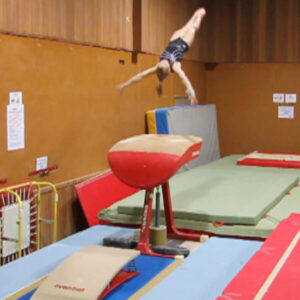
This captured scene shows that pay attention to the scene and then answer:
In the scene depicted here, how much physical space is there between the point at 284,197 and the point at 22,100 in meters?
2.50

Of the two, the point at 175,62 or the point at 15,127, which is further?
the point at 15,127

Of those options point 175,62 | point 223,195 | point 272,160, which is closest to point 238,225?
point 223,195

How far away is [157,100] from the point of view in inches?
250

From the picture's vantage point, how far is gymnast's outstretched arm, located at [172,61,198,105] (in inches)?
140

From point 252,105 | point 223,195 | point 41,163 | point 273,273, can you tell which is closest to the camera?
point 273,273

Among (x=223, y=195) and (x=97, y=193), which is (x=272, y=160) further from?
(x=97, y=193)

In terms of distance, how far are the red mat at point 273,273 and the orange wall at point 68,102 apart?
2.06 metres

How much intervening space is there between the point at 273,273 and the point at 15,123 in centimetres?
232

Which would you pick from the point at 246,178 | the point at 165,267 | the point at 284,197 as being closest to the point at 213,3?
the point at 246,178

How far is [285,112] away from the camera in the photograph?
7551 millimetres

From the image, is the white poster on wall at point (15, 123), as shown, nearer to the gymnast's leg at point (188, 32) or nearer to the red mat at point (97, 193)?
the red mat at point (97, 193)

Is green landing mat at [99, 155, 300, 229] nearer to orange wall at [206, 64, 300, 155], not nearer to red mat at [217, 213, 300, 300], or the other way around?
red mat at [217, 213, 300, 300]

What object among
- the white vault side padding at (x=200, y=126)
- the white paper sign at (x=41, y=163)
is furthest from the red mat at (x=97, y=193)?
the white vault side padding at (x=200, y=126)

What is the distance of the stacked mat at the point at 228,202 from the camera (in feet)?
12.3
